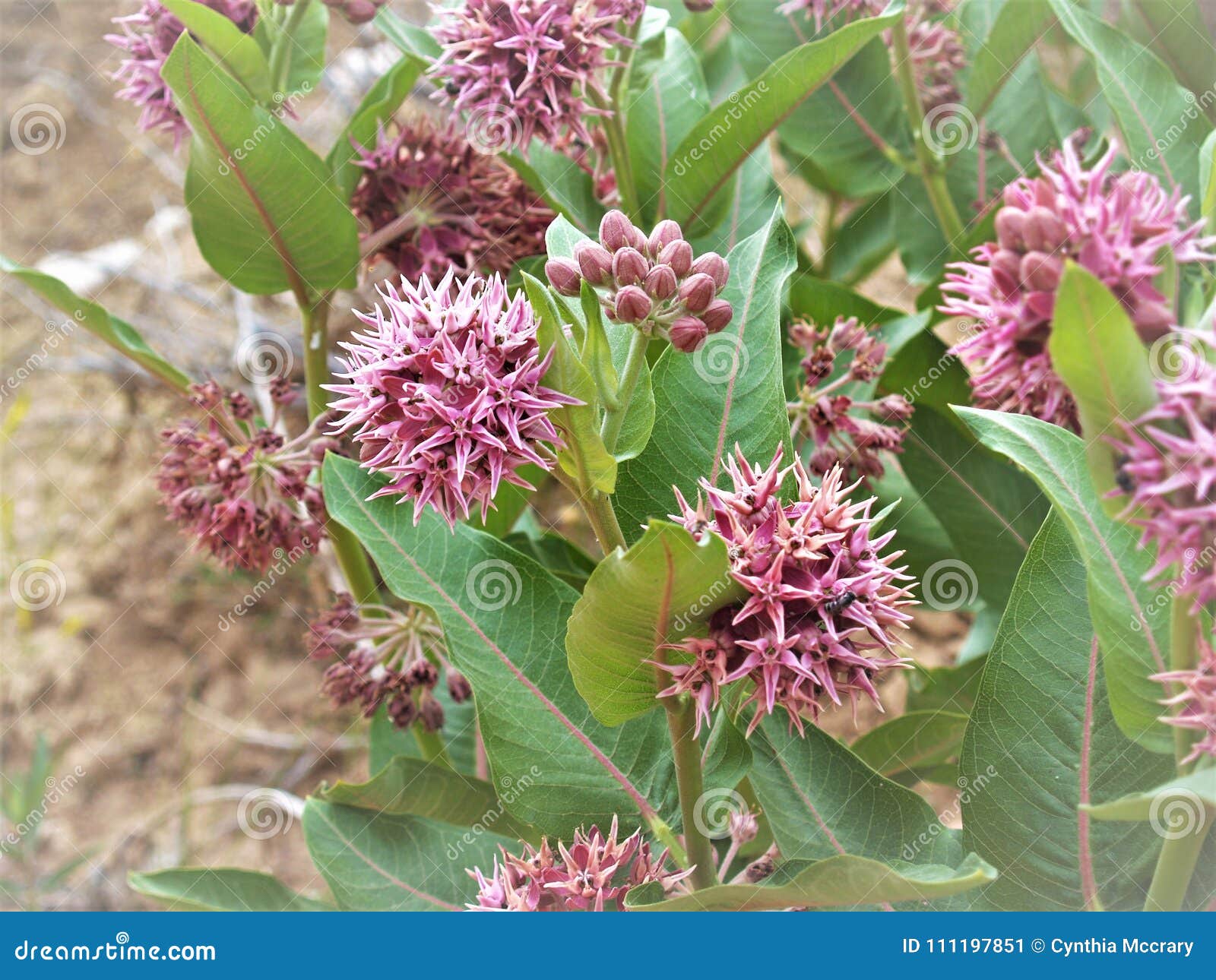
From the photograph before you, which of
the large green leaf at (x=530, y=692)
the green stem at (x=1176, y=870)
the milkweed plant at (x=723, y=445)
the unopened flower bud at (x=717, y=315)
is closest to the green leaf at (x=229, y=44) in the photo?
the milkweed plant at (x=723, y=445)

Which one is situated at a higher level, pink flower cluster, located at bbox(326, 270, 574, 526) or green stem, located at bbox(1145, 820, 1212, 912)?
pink flower cluster, located at bbox(326, 270, 574, 526)

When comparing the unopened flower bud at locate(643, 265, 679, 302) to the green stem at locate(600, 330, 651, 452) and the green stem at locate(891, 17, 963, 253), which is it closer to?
the green stem at locate(600, 330, 651, 452)

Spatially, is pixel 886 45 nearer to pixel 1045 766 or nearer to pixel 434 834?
pixel 1045 766

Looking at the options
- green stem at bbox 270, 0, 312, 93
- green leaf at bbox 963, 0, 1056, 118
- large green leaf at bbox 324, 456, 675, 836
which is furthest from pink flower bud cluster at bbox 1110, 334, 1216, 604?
green stem at bbox 270, 0, 312, 93

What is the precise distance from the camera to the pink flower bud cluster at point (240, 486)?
1.60 meters

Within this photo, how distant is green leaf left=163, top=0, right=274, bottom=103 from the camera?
1.48 metres

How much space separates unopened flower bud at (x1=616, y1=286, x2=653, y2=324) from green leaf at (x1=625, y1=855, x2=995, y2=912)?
507 mm

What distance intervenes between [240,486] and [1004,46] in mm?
1404

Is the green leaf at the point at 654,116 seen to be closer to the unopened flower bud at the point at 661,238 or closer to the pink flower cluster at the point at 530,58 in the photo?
the pink flower cluster at the point at 530,58

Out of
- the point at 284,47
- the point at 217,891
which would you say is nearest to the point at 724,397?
the point at 284,47

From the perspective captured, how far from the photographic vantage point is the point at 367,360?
3.51 feet

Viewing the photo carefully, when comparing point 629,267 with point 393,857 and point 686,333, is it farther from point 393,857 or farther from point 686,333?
point 393,857

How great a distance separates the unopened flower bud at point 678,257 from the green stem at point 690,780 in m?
0.41
